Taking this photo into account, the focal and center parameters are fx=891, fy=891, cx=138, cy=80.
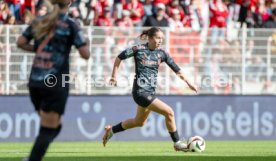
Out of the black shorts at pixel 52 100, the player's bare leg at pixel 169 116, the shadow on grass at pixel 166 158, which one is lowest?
the shadow on grass at pixel 166 158

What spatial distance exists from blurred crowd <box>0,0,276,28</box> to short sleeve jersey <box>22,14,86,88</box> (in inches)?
451

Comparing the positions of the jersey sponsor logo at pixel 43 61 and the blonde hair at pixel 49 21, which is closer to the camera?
the blonde hair at pixel 49 21

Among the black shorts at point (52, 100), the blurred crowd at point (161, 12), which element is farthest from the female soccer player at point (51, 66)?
the blurred crowd at point (161, 12)

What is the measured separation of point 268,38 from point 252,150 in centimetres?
496

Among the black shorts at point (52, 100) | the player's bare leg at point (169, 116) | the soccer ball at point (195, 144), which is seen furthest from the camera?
the player's bare leg at point (169, 116)

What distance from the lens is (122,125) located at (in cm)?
1816

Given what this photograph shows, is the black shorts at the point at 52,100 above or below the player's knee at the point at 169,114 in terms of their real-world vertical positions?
above

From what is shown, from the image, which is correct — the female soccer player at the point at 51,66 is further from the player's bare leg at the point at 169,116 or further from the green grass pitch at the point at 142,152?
the player's bare leg at the point at 169,116

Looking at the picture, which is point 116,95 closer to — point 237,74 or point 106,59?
point 106,59

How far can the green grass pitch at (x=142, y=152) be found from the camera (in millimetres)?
15508

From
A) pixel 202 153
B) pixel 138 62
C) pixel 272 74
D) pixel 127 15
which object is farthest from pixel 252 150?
pixel 127 15

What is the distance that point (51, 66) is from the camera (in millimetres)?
10727

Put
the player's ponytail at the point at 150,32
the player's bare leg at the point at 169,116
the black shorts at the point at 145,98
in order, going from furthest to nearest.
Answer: the black shorts at the point at 145,98 < the player's bare leg at the point at 169,116 < the player's ponytail at the point at 150,32

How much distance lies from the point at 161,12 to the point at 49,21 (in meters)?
13.1
